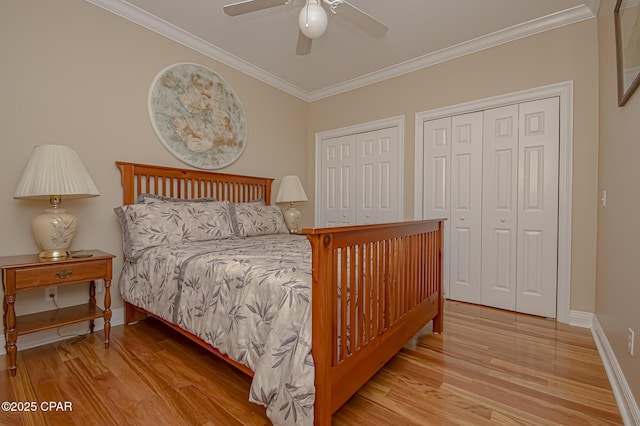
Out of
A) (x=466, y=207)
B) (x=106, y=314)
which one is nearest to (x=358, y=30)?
(x=466, y=207)

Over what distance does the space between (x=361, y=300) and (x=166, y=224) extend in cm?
167

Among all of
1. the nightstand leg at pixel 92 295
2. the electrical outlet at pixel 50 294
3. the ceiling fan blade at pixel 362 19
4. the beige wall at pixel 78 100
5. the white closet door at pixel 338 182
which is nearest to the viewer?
the ceiling fan blade at pixel 362 19

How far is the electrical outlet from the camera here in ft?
6.75

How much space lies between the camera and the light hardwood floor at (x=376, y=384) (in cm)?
133

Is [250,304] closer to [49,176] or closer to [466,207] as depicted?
[49,176]

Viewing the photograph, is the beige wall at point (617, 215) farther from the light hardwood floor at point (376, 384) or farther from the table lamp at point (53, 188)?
the table lamp at point (53, 188)

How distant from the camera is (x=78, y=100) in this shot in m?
2.20

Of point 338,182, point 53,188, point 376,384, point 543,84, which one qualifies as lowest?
point 376,384

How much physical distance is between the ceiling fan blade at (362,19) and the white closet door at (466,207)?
1468 mm

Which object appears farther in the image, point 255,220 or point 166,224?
point 255,220

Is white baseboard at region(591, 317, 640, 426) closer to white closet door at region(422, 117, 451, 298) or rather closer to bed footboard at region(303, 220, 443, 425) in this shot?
bed footboard at region(303, 220, 443, 425)

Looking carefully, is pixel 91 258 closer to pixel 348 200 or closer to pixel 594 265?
pixel 348 200

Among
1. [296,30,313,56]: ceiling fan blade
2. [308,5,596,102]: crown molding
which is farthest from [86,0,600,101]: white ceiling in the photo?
[296,30,313,56]: ceiling fan blade

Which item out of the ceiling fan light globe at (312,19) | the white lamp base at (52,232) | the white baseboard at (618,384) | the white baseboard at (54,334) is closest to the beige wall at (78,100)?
the white baseboard at (54,334)
